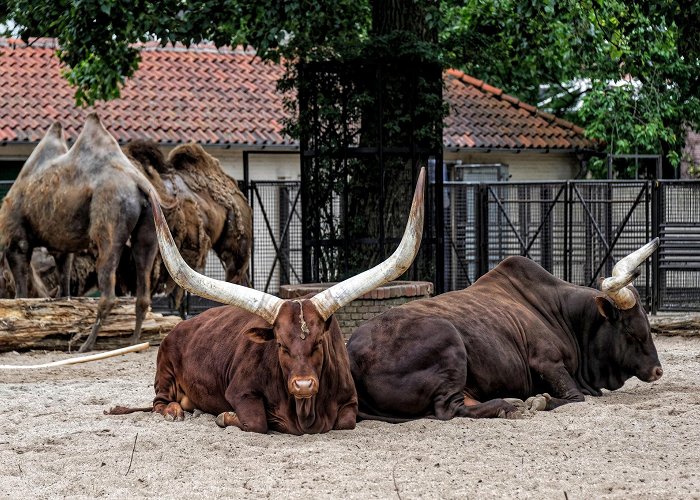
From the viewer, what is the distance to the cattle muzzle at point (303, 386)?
7.24 meters

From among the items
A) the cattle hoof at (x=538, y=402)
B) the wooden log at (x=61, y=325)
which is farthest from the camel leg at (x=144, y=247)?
the cattle hoof at (x=538, y=402)

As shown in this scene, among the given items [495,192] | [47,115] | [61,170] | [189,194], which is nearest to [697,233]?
[495,192]

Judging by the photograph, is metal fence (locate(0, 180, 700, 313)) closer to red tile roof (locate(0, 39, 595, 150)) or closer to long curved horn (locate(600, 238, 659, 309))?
red tile roof (locate(0, 39, 595, 150))

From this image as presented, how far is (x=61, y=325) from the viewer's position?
44.5ft

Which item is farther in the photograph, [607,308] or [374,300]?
[374,300]

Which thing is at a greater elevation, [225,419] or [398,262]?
[398,262]

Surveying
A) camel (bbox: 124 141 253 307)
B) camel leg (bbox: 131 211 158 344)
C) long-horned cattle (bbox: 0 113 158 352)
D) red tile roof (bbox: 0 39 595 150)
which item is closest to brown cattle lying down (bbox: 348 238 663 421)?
long-horned cattle (bbox: 0 113 158 352)

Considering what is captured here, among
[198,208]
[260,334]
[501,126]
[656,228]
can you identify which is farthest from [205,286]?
[501,126]

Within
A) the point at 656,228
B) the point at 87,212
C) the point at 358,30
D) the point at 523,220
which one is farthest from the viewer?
the point at 523,220

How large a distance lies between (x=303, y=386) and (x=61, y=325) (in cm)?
691

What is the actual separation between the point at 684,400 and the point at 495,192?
11879mm

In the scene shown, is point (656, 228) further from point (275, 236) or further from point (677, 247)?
point (275, 236)

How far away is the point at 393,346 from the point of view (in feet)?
27.6

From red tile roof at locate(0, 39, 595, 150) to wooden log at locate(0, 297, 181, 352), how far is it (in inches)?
384
